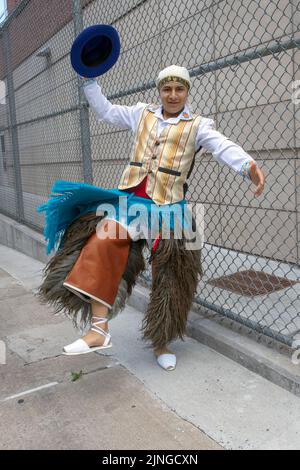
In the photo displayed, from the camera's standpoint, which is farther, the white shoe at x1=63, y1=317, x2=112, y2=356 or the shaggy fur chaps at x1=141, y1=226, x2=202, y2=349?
the shaggy fur chaps at x1=141, y1=226, x2=202, y2=349

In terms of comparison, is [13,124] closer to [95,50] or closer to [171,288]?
[95,50]

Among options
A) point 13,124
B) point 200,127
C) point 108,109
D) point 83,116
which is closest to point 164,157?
point 200,127

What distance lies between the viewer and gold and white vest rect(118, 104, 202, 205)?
2.52 m

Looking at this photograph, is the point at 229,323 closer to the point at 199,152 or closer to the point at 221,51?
the point at 199,152

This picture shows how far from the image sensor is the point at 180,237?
2580 mm

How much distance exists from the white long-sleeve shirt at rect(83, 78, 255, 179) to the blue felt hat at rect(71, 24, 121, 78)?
0.41 feet

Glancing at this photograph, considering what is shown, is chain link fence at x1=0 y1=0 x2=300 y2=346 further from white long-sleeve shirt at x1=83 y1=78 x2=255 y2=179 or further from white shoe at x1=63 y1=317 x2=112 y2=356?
white shoe at x1=63 y1=317 x2=112 y2=356

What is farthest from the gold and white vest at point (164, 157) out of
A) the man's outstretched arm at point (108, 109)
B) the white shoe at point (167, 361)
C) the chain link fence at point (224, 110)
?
the white shoe at point (167, 361)

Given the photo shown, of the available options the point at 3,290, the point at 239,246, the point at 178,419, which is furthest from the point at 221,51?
the point at 178,419

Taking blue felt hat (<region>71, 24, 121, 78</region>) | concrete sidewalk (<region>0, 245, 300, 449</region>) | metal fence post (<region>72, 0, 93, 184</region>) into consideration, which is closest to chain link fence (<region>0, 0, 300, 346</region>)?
metal fence post (<region>72, 0, 93, 184</region>)

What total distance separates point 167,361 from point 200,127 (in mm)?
1323

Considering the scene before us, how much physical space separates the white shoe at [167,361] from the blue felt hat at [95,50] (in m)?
1.64

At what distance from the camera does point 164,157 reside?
2.54 metres
